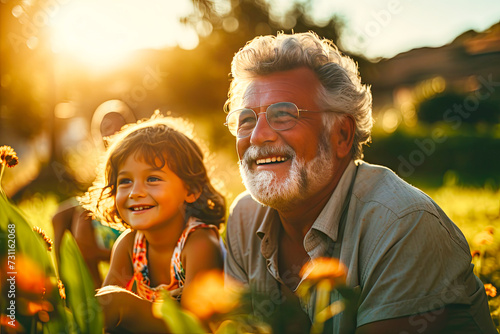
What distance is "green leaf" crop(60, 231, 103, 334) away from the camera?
1.30 m

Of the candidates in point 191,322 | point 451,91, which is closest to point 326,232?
point 191,322

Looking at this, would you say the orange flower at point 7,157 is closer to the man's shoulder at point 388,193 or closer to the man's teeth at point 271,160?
the man's teeth at point 271,160

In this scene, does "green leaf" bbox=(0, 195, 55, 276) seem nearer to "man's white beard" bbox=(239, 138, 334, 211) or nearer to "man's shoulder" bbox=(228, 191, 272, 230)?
"man's white beard" bbox=(239, 138, 334, 211)

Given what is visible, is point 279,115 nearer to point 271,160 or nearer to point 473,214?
point 271,160

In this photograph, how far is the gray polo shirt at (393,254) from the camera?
190 centimetres

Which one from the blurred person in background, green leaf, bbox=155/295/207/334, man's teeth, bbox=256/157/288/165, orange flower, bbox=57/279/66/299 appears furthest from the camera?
the blurred person in background

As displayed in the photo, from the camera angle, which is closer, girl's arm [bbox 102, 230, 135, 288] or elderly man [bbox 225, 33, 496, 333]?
elderly man [bbox 225, 33, 496, 333]

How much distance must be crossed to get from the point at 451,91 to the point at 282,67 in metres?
11.0

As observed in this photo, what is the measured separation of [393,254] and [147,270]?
1471mm

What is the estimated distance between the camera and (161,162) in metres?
2.61

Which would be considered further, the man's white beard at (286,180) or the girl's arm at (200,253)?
the girl's arm at (200,253)

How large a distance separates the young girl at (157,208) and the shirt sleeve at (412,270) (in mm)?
991

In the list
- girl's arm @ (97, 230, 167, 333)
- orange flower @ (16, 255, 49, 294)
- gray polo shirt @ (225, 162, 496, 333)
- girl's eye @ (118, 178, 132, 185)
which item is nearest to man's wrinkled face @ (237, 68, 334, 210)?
gray polo shirt @ (225, 162, 496, 333)

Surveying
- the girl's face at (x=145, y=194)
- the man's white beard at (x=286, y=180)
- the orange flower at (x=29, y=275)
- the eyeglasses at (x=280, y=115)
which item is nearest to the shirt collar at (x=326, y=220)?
the man's white beard at (x=286, y=180)
